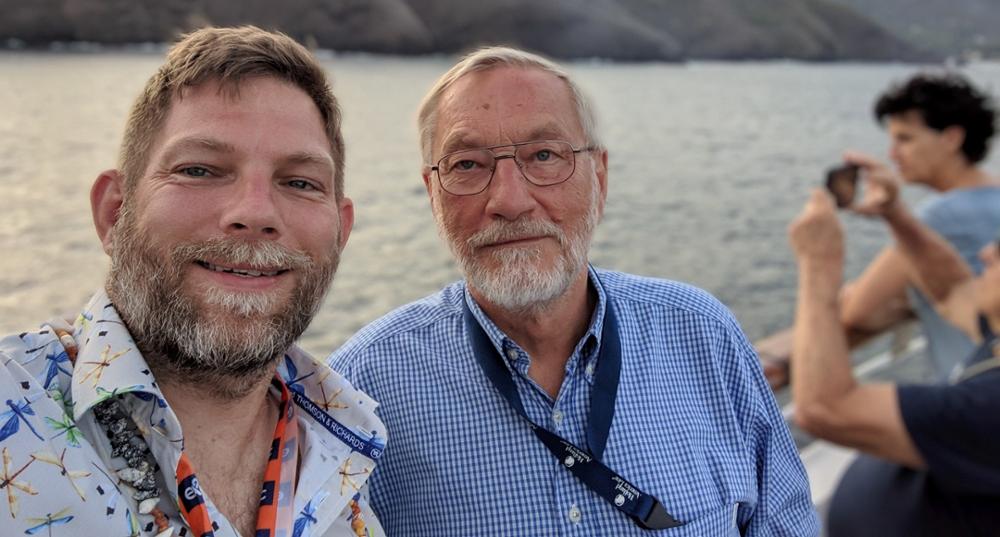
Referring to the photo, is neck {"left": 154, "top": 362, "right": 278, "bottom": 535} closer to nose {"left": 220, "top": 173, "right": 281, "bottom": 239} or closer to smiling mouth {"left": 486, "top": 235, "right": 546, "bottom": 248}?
nose {"left": 220, "top": 173, "right": 281, "bottom": 239}

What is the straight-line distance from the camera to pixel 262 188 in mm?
1500

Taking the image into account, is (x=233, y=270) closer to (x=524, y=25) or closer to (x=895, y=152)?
(x=895, y=152)

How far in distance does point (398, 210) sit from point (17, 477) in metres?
27.8

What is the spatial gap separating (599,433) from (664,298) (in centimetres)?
45

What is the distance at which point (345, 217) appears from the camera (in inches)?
71.5

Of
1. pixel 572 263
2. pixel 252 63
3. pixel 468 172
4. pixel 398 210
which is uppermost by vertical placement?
pixel 252 63

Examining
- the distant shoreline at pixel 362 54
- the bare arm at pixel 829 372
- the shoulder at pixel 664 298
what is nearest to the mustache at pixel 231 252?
the shoulder at pixel 664 298

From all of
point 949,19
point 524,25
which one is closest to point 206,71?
point 524,25

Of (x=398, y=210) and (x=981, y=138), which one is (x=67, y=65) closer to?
(x=398, y=210)

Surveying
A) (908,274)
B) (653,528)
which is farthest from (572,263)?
(908,274)

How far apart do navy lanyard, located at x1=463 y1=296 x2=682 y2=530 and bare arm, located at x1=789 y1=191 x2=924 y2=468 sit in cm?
97

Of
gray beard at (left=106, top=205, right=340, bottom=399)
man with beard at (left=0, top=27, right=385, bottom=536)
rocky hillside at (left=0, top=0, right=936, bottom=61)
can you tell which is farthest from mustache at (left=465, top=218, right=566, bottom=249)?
rocky hillside at (left=0, top=0, right=936, bottom=61)

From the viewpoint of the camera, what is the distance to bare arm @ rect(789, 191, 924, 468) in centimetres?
249

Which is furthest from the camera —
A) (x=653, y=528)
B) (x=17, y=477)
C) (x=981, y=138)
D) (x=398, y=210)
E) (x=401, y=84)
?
(x=401, y=84)
